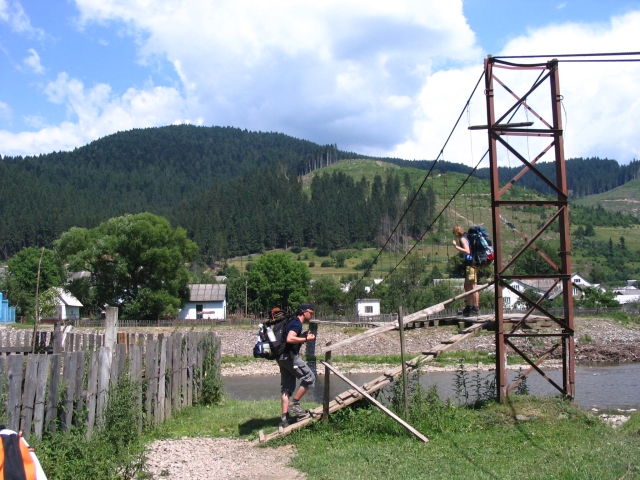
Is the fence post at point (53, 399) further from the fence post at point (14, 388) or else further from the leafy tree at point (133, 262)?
the leafy tree at point (133, 262)

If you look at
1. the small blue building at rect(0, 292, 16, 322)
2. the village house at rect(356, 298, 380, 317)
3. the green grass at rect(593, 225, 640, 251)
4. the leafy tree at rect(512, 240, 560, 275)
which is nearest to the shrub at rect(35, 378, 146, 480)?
the leafy tree at rect(512, 240, 560, 275)

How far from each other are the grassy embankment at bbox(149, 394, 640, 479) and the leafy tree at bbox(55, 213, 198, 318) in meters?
55.5

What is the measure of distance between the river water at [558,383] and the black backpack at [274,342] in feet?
28.7

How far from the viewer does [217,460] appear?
9305mm

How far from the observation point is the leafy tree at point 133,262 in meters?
65.3

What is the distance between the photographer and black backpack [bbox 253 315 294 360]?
10656 millimetres

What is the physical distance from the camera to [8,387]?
6.97 m

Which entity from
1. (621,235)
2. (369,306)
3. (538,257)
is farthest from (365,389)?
(621,235)

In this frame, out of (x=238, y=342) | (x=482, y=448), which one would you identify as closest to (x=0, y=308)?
A: (x=238, y=342)

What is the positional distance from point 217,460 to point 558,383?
2383 cm

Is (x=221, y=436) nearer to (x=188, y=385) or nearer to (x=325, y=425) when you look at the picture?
(x=325, y=425)

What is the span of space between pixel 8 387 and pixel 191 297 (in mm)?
78647

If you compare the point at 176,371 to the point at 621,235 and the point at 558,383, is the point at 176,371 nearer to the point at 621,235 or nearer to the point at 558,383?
the point at 558,383

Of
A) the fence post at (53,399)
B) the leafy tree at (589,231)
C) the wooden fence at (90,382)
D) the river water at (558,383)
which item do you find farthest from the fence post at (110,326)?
the leafy tree at (589,231)
